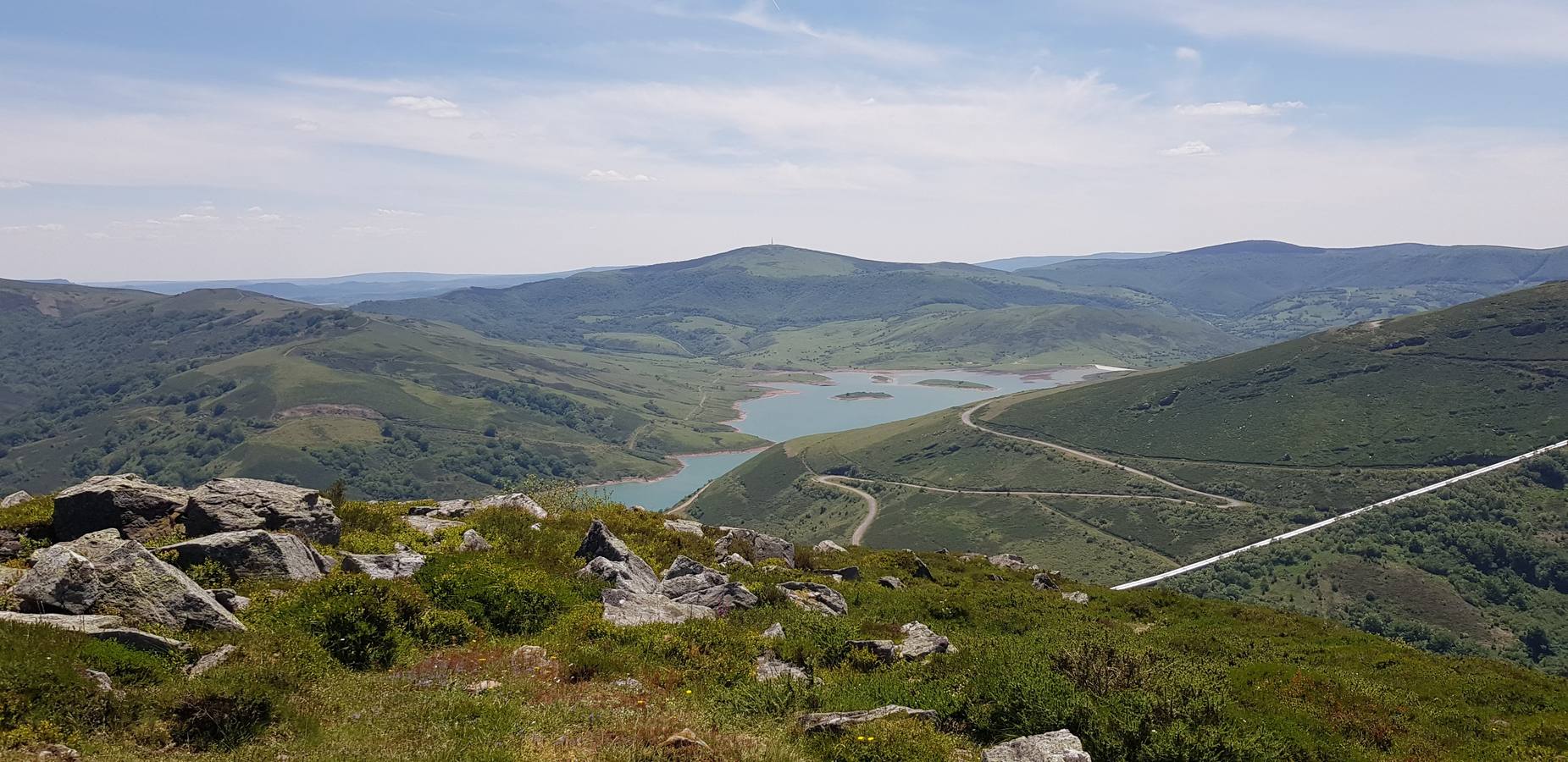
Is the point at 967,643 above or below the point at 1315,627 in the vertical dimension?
above

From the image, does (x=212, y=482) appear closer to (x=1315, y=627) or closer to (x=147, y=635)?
(x=147, y=635)

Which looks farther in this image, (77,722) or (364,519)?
(364,519)

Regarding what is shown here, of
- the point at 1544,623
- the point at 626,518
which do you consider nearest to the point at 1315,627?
the point at 626,518

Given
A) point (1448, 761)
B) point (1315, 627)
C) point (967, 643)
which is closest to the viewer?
point (1448, 761)

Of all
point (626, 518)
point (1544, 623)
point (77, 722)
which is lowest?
point (1544, 623)

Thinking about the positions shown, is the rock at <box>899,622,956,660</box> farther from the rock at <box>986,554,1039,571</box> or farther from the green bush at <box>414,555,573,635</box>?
the rock at <box>986,554,1039,571</box>

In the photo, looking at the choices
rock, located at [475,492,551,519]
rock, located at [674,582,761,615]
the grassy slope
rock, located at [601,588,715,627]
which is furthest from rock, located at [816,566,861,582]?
rock, located at [475,492,551,519]

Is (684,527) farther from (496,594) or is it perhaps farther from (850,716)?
(850,716)
